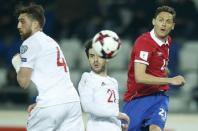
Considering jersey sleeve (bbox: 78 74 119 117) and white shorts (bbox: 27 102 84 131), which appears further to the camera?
white shorts (bbox: 27 102 84 131)

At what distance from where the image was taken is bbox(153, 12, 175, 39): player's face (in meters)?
6.12

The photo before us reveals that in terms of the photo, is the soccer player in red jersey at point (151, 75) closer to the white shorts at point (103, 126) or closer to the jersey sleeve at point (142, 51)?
the jersey sleeve at point (142, 51)

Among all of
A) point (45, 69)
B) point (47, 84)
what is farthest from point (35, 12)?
point (47, 84)

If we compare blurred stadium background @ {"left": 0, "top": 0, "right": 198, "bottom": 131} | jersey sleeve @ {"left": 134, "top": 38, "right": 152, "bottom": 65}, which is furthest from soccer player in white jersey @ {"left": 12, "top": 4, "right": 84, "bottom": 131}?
blurred stadium background @ {"left": 0, "top": 0, "right": 198, "bottom": 131}

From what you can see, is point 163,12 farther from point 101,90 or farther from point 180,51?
point 180,51

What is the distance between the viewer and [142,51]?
606cm

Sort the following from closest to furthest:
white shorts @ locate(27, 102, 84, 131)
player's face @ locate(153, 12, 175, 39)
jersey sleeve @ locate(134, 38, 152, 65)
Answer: white shorts @ locate(27, 102, 84, 131) → jersey sleeve @ locate(134, 38, 152, 65) → player's face @ locate(153, 12, 175, 39)

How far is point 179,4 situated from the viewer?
10.6m

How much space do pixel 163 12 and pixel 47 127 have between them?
158cm

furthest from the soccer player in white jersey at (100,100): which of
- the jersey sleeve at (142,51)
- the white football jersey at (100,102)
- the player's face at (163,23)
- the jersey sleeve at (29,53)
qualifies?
the player's face at (163,23)

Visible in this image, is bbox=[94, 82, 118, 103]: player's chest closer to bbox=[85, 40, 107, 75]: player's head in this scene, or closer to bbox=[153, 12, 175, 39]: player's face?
bbox=[85, 40, 107, 75]: player's head

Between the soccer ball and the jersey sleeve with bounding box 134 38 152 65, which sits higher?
the soccer ball

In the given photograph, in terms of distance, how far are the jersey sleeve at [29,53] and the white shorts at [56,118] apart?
0.35 meters

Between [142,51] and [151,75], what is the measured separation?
0.73 feet
